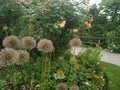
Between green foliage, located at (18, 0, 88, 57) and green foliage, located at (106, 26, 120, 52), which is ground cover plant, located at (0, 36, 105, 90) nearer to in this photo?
green foliage, located at (18, 0, 88, 57)

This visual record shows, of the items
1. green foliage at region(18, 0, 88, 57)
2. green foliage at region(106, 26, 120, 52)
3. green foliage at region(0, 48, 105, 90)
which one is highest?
green foliage at region(18, 0, 88, 57)

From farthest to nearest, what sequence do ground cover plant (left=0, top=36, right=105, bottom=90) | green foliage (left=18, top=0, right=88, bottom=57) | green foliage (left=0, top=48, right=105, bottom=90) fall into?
1. green foliage (left=18, top=0, right=88, bottom=57)
2. green foliage (left=0, top=48, right=105, bottom=90)
3. ground cover plant (left=0, top=36, right=105, bottom=90)

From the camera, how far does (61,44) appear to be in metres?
3.92

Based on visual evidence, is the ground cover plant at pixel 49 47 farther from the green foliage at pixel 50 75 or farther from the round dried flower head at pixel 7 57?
the round dried flower head at pixel 7 57

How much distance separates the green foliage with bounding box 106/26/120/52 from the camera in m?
12.3

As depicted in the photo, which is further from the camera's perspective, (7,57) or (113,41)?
(113,41)

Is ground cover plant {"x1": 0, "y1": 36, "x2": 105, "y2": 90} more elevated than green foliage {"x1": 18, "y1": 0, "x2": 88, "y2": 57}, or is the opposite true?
green foliage {"x1": 18, "y1": 0, "x2": 88, "y2": 57}

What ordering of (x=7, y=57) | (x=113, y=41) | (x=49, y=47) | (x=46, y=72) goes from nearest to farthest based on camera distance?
(x=7, y=57) → (x=49, y=47) → (x=46, y=72) → (x=113, y=41)

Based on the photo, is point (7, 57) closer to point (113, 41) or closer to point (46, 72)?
point (46, 72)

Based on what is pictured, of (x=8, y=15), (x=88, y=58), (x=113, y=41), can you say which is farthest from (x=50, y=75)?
(x=113, y=41)

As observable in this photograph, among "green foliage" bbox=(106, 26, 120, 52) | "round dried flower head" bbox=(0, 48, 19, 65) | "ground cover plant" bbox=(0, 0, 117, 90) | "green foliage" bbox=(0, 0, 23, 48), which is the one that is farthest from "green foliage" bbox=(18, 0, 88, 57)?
"green foliage" bbox=(106, 26, 120, 52)

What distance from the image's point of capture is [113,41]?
43.6ft

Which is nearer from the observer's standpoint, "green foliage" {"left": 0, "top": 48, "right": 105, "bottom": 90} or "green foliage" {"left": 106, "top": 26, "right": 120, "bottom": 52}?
"green foliage" {"left": 0, "top": 48, "right": 105, "bottom": 90}

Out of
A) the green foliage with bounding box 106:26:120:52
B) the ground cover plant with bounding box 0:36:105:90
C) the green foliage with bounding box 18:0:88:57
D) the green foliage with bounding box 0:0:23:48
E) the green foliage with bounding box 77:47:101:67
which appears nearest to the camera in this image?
the ground cover plant with bounding box 0:36:105:90
